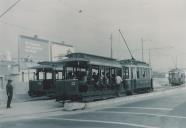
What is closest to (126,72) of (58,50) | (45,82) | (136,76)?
(136,76)

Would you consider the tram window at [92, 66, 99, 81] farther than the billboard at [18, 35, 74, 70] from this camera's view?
No

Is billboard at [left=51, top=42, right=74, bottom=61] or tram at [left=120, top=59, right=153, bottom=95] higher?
billboard at [left=51, top=42, right=74, bottom=61]

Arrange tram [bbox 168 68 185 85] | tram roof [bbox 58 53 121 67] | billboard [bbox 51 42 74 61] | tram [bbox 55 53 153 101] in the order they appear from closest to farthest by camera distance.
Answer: tram [bbox 55 53 153 101]
tram roof [bbox 58 53 121 67]
tram [bbox 168 68 185 85]
billboard [bbox 51 42 74 61]

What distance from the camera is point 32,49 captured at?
6731 cm

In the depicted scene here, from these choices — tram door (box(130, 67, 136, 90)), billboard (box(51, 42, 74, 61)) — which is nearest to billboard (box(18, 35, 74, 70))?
billboard (box(51, 42, 74, 61))

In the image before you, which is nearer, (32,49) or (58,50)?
(32,49)

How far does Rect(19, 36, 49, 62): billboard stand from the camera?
64.4 metres

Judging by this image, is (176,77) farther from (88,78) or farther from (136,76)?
(88,78)

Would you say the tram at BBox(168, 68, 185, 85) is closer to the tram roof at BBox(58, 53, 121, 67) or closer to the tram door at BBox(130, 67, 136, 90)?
the tram door at BBox(130, 67, 136, 90)

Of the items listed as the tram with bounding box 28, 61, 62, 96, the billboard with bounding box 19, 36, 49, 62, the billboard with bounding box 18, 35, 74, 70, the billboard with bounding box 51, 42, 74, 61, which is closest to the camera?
the tram with bounding box 28, 61, 62, 96

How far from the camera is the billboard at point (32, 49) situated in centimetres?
6444

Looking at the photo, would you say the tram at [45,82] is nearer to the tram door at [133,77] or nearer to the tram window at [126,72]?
the tram window at [126,72]

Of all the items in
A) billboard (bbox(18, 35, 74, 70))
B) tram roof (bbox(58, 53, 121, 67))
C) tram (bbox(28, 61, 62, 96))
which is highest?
billboard (bbox(18, 35, 74, 70))

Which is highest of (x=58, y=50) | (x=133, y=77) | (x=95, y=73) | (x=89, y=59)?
(x=58, y=50)
